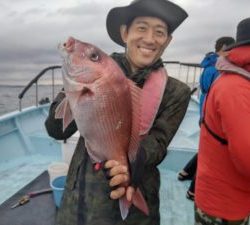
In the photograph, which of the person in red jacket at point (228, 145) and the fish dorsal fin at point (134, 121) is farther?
the person in red jacket at point (228, 145)

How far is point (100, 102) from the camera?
5.58 feet

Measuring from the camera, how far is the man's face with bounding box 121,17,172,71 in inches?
85.2

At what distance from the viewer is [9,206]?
4387 millimetres

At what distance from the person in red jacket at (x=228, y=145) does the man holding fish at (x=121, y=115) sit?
25cm

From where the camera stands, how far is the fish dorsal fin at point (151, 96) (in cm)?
201

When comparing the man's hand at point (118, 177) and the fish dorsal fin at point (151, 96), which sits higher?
the fish dorsal fin at point (151, 96)

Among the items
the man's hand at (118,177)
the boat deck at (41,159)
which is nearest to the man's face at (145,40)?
the man's hand at (118,177)

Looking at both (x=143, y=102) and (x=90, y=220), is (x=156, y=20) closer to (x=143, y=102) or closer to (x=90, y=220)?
(x=143, y=102)

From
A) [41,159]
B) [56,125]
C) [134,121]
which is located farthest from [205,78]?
[41,159]

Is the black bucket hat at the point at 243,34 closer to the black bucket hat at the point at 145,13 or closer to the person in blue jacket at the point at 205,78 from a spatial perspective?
the black bucket hat at the point at 145,13

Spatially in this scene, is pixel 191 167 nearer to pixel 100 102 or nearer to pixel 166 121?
pixel 166 121

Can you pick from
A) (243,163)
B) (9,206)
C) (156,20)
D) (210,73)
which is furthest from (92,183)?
(210,73)

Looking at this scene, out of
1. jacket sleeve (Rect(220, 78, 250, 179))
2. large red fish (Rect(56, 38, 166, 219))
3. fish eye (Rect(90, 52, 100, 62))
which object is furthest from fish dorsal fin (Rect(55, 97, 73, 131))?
jacket sleeve (Rect(220, 78, 250, 179))

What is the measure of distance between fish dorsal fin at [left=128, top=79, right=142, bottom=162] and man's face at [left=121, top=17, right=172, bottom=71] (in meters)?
0.39
